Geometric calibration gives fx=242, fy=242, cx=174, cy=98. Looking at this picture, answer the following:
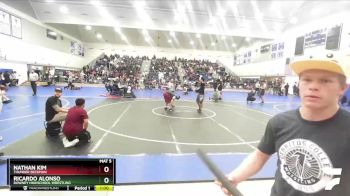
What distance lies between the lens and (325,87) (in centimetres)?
137

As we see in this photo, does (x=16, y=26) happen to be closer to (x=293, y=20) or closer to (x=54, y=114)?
(x=54, y=114)

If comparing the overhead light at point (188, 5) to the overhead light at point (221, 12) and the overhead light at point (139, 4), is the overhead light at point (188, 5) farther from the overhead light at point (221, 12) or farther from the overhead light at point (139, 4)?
the overhead light at point (139, 4)

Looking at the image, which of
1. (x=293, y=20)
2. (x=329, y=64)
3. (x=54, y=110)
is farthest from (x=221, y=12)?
(x=329, y=64)

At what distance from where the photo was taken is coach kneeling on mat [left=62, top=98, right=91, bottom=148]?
6348 millimetres

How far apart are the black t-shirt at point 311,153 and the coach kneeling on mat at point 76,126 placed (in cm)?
579

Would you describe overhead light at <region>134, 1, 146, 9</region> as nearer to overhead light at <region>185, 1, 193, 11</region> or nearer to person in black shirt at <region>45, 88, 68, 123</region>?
overhead light at <region>185, 1, 193, 11</region>

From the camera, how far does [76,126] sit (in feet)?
21.1

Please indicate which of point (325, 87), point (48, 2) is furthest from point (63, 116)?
point (48, 2)

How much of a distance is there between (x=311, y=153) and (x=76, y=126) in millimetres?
6060

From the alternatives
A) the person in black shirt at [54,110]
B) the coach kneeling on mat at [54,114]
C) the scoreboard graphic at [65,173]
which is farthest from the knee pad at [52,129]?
the scoreboard graphic at [65,173]

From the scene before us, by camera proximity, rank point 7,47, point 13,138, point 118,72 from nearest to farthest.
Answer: point 13,138, point 7,47, point 118,72

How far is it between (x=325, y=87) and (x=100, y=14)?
1058 inches

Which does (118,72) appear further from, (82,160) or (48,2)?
(82,160)

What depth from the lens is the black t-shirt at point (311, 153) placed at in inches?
53.6
